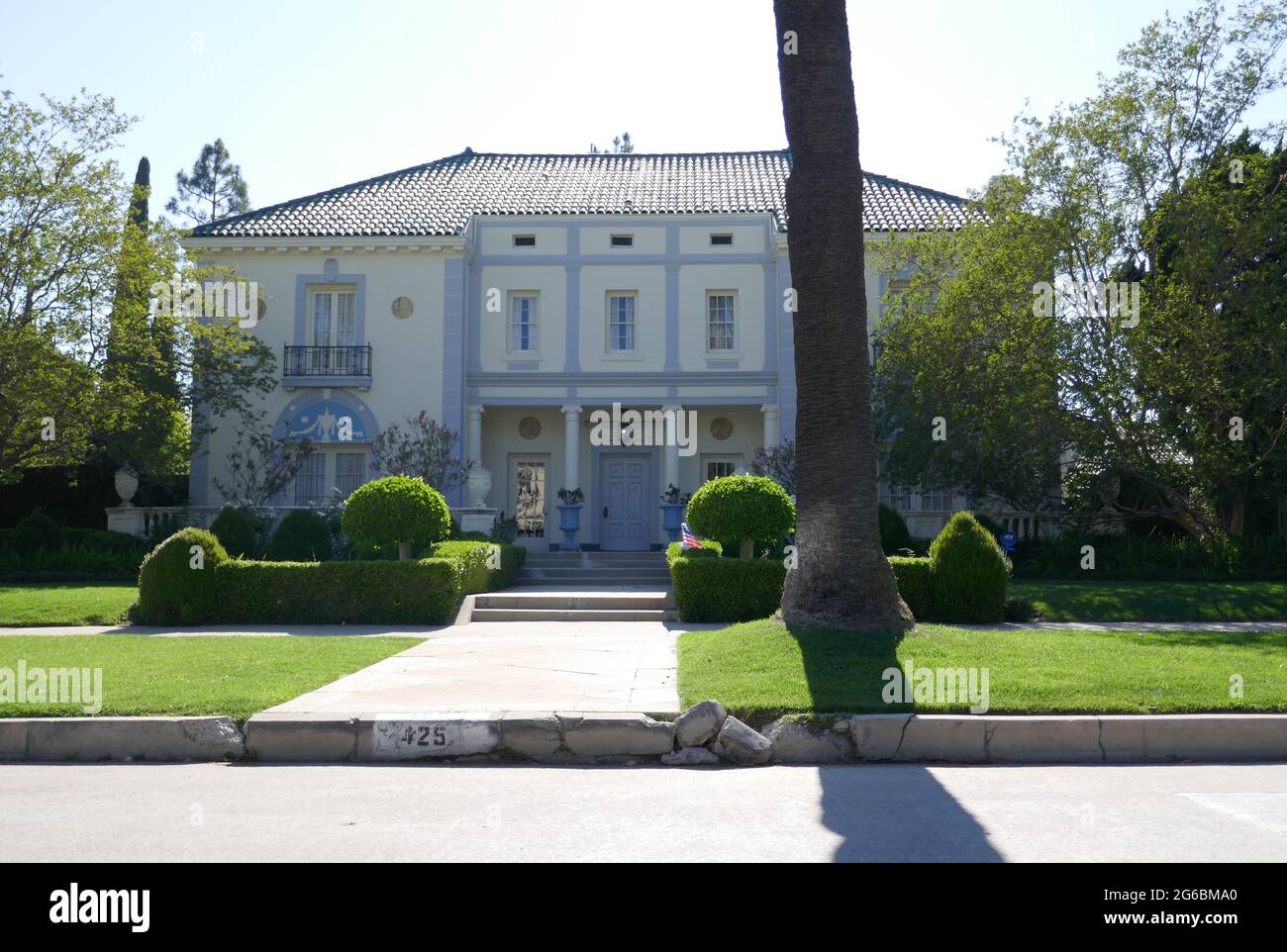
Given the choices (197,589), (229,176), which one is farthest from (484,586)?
(229,176)

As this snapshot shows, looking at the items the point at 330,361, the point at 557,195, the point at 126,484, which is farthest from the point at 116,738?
the point at 557,195

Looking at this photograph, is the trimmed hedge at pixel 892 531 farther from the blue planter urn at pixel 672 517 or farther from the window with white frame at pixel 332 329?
the window with white frame at pixel 332 329

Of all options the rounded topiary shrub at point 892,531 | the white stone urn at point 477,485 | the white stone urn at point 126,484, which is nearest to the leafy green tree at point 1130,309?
the rounded topiary shrub at point 892,531

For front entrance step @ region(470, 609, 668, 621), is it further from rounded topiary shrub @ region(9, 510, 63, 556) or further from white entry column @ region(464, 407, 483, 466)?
rounded topiary shrub @ region(9, 510, 63, 556)

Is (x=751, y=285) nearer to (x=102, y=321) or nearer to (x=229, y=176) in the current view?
(x=102, y=321)

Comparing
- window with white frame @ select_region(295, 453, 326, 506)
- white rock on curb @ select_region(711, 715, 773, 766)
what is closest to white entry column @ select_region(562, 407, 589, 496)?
window with white frame @ select_region(295, 453, 326, 506)

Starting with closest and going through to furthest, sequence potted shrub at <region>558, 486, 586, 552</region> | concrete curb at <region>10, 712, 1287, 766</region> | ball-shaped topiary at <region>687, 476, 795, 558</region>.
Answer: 1. concrete curb at <region>10, 712, 1287, 766</region>
2. ball-shaped topiary at <region>687, 476, 795, 558</region>
3. potted shrub at <region>558, 486, 586, 552</region>

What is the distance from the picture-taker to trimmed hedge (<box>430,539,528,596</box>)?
52.9ft

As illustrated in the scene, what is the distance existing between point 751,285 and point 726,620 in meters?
13.5

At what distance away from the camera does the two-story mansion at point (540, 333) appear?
1017 inches

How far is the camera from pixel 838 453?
10.5m

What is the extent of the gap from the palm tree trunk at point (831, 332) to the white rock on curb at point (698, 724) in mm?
3112

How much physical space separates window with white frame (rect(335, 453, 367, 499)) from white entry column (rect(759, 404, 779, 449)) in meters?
9.83

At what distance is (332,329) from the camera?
26.3m
